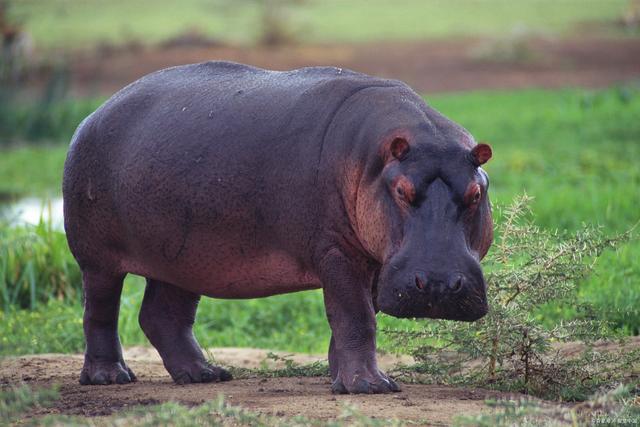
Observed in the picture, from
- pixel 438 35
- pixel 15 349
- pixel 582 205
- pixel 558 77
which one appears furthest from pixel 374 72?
pixel 15 349

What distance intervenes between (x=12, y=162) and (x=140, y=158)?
33.3 feet

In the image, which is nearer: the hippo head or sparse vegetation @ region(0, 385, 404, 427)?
sparse vegetation @ region(0, 385, 404, 427)

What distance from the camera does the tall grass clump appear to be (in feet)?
26.2

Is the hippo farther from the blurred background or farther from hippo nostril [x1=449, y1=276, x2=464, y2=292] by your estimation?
the blurred background

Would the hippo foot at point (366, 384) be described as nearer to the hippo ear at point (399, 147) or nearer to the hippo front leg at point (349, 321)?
the hippo front leg at point (349, 321)

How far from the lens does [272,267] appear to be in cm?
502

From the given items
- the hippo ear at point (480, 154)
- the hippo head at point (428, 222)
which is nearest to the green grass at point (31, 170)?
the hippo head at point (428, 222)

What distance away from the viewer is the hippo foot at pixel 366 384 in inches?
185

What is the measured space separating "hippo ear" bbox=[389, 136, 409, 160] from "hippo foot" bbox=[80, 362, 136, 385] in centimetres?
192

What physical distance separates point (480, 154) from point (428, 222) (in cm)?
32

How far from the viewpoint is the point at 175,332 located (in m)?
5.74

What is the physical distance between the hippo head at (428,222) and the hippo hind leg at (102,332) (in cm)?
155

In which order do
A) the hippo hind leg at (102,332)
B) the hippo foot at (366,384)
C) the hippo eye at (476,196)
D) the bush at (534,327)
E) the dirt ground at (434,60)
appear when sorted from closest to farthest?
the hippo eye at (476,196)
the hippo foot at (366,384)
the bush at (534,327)
the hippo hind leg at (102,332)
the dirt ground at (434,60)

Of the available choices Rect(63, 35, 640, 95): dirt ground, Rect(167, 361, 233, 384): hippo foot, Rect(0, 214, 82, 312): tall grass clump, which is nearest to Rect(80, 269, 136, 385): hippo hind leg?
Rect(167, 361, 233, 384): hippo foot
